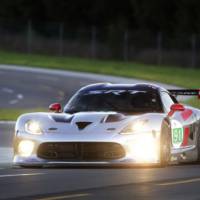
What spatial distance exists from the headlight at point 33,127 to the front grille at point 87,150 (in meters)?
0.28

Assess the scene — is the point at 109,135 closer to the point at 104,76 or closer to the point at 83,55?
the point at 104,76

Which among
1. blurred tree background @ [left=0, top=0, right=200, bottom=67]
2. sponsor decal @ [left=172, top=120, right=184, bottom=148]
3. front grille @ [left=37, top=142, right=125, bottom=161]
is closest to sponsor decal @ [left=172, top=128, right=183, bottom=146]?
sponsor decal @ [left=172, top=120, right=184, bottom=148]

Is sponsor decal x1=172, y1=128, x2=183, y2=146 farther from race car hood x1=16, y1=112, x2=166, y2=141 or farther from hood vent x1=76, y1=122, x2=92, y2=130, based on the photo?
hood vent x1=76, y1=122, x2=92, y2=130

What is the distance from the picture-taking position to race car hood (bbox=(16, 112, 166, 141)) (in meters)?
14.5

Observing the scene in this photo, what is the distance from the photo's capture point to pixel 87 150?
14.5 meters

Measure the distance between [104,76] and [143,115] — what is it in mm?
37371

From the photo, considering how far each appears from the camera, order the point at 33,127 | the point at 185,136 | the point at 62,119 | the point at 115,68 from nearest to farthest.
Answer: the point at 33,127 → the point at 62,119 → the point at 185,136 → the point at 115,68

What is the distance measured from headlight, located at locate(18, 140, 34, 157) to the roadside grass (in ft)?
103

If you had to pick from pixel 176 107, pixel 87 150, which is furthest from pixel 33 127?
pixel 176 107

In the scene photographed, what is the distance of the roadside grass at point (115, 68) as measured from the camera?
165 ft

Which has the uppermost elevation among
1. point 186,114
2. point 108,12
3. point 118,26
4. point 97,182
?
point 186,114

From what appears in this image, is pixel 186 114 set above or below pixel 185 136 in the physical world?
above

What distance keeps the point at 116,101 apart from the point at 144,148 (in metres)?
1.53

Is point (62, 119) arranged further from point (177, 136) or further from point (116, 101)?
point (177, 136)
